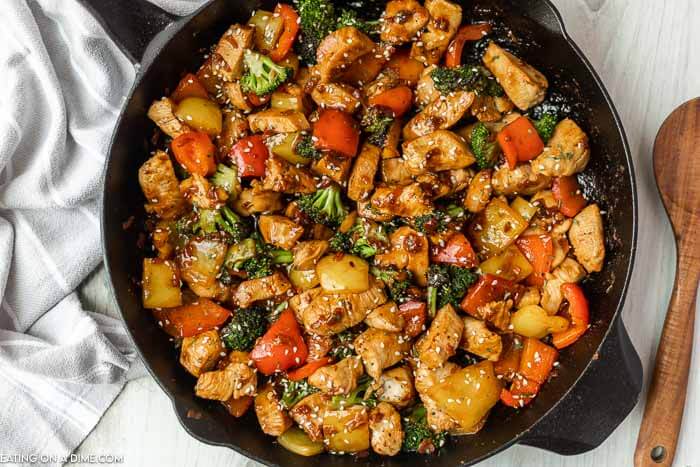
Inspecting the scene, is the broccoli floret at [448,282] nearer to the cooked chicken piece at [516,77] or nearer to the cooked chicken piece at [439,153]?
the cooked chicken piece at [439,153]

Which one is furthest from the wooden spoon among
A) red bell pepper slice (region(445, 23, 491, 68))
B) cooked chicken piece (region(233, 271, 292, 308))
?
cooked chicken piece (region(233, 271, 292, 308))

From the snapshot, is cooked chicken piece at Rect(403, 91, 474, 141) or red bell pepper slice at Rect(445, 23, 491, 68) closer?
cooked chicken piece at Rect(403, 91, 474, 141)

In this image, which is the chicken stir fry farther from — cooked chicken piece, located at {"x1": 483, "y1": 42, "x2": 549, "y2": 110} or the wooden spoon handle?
the wooden spoon handle

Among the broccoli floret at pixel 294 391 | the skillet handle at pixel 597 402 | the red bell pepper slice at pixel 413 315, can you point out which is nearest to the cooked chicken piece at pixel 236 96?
the red bell pepper slice at pixel 413 315

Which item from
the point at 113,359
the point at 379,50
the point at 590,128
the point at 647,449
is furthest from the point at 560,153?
the point at 113,359

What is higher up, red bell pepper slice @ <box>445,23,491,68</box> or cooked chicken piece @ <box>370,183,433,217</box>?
red bell pepper slice @ <box>445,23,491,68</box>

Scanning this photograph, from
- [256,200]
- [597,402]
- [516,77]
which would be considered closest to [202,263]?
[256,200]

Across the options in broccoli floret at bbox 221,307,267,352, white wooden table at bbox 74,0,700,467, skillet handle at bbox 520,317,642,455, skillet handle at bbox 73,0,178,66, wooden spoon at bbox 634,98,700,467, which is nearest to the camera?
skillet handle at bbox 73,0,178,66
